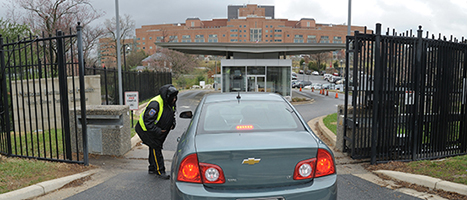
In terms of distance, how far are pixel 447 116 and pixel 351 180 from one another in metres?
3.01

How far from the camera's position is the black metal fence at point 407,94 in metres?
6.12

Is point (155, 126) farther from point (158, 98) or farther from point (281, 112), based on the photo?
point (281, 112)

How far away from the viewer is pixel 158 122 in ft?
17.2

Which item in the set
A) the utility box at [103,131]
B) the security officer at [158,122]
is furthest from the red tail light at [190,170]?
the utility box at [103,131]

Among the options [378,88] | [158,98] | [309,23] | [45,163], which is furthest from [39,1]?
[309,23]

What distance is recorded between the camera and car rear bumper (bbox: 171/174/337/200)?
2.81 metres

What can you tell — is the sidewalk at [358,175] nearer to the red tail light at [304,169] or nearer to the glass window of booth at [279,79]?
the red tail light at [304,169]

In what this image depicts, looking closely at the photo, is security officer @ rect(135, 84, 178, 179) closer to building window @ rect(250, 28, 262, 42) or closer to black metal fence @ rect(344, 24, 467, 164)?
black metal fence @ rect(344, 24, 467, 164)

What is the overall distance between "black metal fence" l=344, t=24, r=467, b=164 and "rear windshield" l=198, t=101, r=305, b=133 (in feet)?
9.13

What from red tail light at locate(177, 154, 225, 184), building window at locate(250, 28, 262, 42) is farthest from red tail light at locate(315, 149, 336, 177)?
building window at locate(250, 28, 262, 42)

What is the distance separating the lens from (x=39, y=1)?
18.6 meters

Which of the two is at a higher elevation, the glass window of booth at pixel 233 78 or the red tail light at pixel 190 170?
the glass window of booth at pixel 233 78

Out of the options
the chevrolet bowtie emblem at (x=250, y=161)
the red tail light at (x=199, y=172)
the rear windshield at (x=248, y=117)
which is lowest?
the red tail light at (x=199, y=172)

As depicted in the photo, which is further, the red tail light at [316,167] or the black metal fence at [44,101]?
the black metal fence at [44,101]
